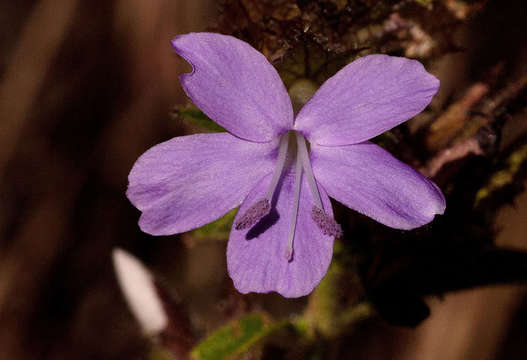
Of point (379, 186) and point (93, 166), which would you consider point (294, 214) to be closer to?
point (379, 186)

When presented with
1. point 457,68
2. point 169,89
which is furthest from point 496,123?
point 169,89

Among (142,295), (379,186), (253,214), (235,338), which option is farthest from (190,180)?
(142,295)

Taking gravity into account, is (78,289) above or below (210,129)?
below

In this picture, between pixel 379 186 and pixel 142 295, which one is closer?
pixel 379 186

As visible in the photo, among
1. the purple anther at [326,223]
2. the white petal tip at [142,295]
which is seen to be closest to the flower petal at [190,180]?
the purple anther at [326,223]

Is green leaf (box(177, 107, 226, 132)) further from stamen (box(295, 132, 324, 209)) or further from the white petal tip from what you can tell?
the white petal tip

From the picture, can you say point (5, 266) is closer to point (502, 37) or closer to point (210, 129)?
point (210, 129)

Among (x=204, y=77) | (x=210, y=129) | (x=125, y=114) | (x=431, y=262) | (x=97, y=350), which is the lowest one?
(x=97, y=350)
